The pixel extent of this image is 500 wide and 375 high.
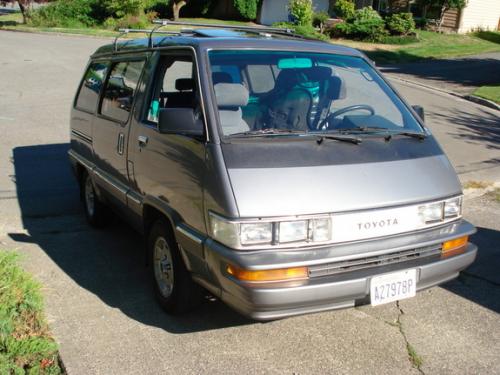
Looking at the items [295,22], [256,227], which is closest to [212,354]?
[256,227]

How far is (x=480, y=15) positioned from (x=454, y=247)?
122 ft

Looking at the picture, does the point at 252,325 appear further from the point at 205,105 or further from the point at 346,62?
the point at 346,62

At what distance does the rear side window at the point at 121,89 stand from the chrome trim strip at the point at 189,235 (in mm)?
1445

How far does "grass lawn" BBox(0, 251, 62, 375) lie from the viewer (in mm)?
3512

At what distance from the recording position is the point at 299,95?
A: 446cm

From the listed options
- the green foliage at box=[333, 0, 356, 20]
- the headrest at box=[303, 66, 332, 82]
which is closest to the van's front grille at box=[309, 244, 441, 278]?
the headrest at box=[303, 66, 332, 82]

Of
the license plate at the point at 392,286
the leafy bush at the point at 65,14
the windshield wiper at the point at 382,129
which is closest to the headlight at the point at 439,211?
the license plate at the point at 392,286

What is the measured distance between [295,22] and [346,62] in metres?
27.7

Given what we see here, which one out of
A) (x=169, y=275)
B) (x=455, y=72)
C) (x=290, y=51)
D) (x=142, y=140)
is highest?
(x=290, y=51)

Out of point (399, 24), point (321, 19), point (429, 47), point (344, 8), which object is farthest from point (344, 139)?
point (344, 8)

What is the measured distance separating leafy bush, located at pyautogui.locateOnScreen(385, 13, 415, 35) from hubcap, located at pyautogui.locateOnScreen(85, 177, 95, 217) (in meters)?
27.2

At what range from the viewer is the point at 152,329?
413 centimetres

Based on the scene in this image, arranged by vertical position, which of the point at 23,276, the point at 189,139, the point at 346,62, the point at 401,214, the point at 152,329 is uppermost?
the point at 346,62

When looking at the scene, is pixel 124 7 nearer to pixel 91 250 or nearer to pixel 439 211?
pixel 91 250
